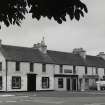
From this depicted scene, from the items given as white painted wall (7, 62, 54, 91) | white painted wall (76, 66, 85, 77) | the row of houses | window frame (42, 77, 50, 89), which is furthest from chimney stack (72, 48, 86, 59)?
window frame (42, 77, 50, 89)

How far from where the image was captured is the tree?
6.52 m

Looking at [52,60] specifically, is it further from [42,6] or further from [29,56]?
[42,6]

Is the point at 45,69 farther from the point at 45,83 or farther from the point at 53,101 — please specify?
the point at 53,101

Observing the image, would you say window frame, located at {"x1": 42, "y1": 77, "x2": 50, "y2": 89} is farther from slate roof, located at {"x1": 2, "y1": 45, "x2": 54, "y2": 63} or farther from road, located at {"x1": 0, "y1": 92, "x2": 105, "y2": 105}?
road, located at {"x1": 0, "y1": 92, "x2": 105, "y2": 105}

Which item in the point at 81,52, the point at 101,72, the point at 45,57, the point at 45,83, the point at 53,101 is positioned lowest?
the point at 53,101

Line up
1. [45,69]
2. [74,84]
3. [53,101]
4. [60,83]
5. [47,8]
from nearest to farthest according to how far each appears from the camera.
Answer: [47,8]
[53,101]
[45,69]
[60,83]
[74,84]

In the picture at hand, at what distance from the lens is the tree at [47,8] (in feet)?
21.4

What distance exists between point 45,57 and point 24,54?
5046mm

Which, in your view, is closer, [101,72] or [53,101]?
[53,101]

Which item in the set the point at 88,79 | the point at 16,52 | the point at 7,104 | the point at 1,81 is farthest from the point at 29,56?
the point at 7,104

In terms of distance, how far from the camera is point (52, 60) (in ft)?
218

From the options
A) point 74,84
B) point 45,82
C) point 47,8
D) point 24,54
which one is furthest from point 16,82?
point 47,8

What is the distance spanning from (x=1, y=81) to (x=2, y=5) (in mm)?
51576

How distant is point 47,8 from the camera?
658 centimetres
